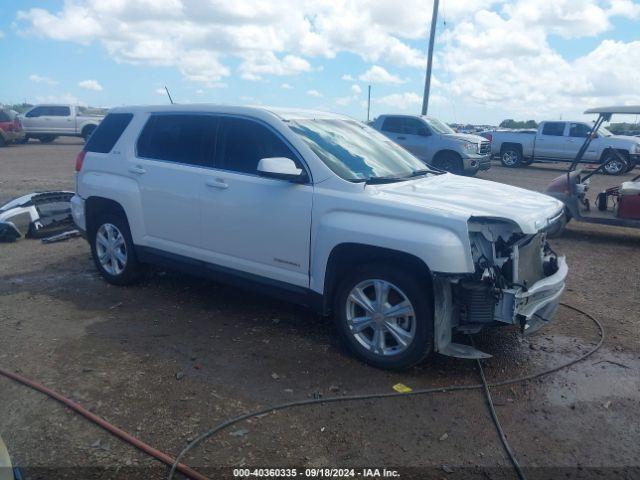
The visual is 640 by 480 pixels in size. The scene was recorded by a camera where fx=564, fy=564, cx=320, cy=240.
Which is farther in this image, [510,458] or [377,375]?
[377,375]

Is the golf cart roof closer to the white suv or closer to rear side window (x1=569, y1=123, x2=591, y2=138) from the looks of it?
the white suv

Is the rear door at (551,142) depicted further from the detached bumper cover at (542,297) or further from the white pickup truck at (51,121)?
the white pickup truck at (51,121)

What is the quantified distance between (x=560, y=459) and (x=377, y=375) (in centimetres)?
136

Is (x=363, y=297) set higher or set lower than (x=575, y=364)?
higher

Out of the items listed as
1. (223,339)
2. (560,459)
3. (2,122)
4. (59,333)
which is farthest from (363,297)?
(2,122)

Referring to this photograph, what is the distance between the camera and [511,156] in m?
23.4

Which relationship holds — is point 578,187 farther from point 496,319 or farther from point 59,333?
point 59,333

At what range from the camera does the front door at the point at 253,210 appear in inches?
177

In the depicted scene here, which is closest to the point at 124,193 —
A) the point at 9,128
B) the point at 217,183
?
the point at 217,183

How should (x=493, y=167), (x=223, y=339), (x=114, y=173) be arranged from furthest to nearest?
(x=493, y=167)
(x=114, y=173)
(x=223, y=339)

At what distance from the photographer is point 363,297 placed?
425 cm

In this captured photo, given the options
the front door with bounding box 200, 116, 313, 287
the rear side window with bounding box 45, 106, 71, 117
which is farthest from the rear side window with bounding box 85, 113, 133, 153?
the rear side window with bounding box 45, 106, 71, 117

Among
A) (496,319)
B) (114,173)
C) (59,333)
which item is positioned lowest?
(59,333)

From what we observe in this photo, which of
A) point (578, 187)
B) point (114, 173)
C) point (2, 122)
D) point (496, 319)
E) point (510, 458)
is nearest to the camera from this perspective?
point (510, 458)
